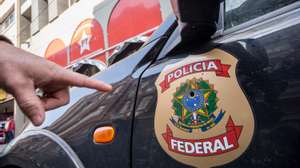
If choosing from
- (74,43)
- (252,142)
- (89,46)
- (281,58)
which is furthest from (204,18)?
(74,43)

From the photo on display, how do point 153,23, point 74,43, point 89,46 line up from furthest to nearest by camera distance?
point 74,43 → point 89,46 → point 153,23

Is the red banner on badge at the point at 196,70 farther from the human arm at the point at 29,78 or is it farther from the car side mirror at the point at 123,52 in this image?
the car side mirror at the point at 123,52

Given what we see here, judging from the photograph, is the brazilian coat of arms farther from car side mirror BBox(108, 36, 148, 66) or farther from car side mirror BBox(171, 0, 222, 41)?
car side mirror BBox(108, 36, 148, 66)

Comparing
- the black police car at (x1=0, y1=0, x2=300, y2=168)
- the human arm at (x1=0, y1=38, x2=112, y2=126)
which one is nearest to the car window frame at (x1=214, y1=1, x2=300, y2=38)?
the black police car at (x1=0, y1=0, x2=300, y2=168)

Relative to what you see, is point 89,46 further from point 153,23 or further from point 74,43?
point 153,23

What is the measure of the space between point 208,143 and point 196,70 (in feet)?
0.81

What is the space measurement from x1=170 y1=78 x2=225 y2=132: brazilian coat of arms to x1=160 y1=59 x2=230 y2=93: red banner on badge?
4 centimetres

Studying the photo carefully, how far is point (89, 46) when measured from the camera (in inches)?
379

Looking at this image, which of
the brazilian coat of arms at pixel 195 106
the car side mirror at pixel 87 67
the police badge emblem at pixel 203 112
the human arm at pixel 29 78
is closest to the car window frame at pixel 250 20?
the police badge emblem at pixel 203 112

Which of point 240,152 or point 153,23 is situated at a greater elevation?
point 153,23

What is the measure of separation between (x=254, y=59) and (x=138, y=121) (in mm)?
474

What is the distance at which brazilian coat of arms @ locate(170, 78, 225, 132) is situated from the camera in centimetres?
116

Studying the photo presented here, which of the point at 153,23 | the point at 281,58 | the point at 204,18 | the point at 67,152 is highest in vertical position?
the point at 153,23

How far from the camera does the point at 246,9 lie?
1.31m
